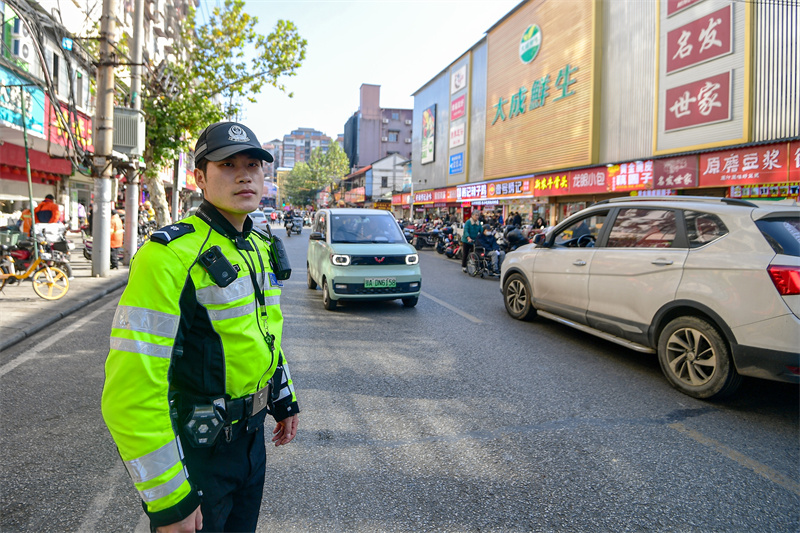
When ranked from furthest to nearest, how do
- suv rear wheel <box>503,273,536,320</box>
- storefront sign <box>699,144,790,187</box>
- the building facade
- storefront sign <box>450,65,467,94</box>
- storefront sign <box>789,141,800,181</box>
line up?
storefront sign <box>450,65,467,94</box> → the building facade → storefront sign <box>699,144,790,187</box> → storefront sign <box>789,141,800,181</box> → suv rear wheel <box>503,273,536,320</box>

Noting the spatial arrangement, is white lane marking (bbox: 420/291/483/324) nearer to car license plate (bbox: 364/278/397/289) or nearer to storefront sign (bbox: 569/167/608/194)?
car license plate (bbox: 364/278/397/289)

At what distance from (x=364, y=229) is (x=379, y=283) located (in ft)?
4.50

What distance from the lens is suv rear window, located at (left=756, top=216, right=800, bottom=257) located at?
4375 mm

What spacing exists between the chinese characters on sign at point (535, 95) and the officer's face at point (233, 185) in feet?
83.8

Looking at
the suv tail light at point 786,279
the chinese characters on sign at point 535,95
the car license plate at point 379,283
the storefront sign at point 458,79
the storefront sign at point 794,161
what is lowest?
the car license plate at point 379,283

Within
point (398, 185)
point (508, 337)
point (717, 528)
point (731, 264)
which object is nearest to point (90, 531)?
point (717, 528)

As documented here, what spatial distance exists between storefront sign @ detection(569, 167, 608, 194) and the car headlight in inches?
645

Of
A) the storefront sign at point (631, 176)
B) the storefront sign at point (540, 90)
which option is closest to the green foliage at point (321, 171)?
the storefront sign at point (540, 90)

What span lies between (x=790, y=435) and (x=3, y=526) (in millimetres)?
4983

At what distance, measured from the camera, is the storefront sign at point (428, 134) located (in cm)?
4597

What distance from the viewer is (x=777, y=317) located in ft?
14.0

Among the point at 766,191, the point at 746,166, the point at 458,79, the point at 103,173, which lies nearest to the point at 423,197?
the point at 458,79

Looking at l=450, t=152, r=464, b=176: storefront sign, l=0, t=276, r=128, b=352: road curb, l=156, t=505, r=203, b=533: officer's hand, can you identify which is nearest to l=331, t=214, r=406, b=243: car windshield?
l=0, t=276, r=128, b=352: road curb

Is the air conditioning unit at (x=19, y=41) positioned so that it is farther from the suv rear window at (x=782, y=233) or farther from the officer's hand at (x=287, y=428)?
the suv rear window at (x=782, y=233)
